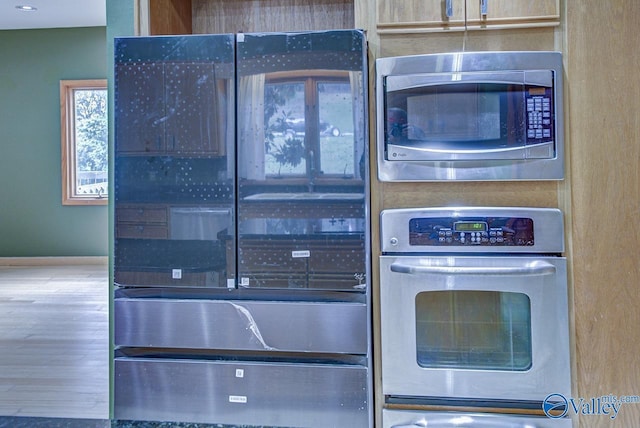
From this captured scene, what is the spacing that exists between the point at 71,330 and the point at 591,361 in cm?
353

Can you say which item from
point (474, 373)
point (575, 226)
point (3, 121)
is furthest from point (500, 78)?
point (3, 121)

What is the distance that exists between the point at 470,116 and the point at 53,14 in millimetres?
6080

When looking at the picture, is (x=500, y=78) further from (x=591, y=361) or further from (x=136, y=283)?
(x=136, y=283)

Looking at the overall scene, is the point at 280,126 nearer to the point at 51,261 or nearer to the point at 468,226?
the point at 468,226

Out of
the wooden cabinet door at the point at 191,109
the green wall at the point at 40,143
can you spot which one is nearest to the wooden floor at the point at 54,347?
the green wall at the point at 40,143

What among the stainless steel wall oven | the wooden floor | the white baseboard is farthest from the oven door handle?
the white baseboard

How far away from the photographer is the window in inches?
243

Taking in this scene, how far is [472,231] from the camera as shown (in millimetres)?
1456

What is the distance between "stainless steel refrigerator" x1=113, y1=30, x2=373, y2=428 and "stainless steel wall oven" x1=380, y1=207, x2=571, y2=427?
0.11 meters

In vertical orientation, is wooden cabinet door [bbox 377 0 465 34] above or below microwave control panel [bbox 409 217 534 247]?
above

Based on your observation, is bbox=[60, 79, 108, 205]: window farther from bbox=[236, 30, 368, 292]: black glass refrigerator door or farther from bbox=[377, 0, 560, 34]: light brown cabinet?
bbox=[377, 0, 560, 34]: light brown cabinet

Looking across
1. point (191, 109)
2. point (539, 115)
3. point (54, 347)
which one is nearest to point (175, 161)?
point (191, 109)

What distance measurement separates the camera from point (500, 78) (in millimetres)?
1438

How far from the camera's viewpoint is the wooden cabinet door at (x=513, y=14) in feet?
4.80
